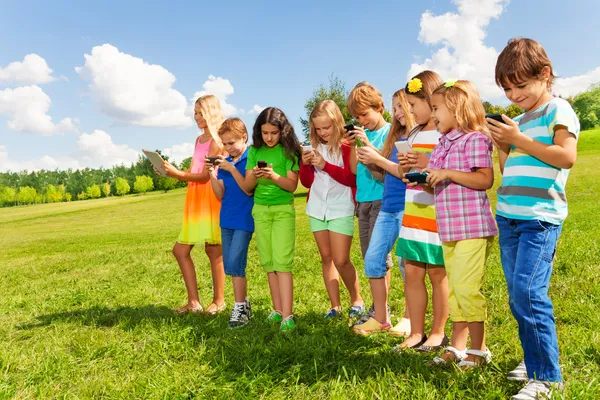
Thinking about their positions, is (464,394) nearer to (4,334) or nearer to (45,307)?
(4,334)

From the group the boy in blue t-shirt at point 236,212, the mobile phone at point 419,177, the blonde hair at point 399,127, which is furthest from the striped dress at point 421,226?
the boy in blue t-shirt at point 236,212

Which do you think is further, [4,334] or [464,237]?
[4,334]

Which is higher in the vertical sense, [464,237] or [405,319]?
[464,237]

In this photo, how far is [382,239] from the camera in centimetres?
403

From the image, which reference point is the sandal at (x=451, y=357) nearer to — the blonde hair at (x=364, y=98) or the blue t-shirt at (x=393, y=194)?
the blue t-shirt at (x=393, y=194)

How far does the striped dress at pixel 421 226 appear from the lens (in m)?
3.56

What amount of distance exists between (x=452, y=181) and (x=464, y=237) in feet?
1.29

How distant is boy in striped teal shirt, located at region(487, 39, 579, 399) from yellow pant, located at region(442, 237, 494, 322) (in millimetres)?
279

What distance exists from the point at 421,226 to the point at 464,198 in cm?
52

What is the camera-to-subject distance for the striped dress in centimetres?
356

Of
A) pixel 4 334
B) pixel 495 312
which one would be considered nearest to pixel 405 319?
pixel 495 312

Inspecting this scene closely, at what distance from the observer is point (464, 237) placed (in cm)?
311

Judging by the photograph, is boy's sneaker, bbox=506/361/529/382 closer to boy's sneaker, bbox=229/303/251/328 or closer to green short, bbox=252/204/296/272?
green short, bbox=252/204/296/272

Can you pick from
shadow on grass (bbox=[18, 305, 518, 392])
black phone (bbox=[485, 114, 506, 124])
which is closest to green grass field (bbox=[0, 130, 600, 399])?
shadow on grass (bbox=[18, 305, 518, 392])
